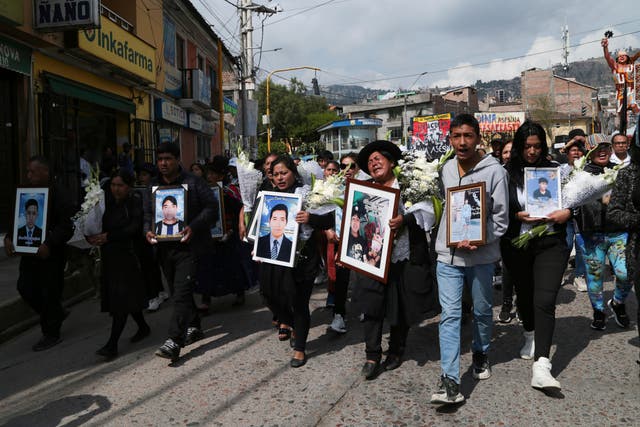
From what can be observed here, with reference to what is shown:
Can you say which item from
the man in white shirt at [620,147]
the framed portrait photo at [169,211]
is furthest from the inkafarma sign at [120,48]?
the man in white shirt at [620,147]

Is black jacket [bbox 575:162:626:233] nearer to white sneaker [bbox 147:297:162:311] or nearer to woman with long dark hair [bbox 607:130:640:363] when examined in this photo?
woman with long dark hair [bbox 607:130:640:363]

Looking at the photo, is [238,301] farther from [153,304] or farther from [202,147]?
[202,147]

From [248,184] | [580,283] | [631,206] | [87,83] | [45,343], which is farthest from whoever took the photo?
[87,83]

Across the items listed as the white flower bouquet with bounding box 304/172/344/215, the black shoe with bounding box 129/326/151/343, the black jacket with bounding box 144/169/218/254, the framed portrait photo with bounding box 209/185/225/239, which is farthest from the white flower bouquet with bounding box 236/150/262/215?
the black shoe with bounding box 129/326/151/343

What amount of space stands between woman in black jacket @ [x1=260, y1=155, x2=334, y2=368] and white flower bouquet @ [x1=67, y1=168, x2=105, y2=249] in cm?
158

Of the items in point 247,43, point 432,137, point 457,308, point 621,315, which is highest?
point 247,43

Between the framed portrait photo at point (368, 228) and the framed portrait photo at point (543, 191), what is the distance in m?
1.05

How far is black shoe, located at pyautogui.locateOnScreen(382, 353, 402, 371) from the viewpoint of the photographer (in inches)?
164

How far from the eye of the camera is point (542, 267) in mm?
3920

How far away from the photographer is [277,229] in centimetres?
445

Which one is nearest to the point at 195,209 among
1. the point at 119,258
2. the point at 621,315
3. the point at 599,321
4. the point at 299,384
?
the point at 119,258

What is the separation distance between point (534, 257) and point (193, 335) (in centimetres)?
314

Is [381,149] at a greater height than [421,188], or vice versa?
[381,149]

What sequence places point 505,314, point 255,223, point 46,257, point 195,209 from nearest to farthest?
point 255,223
point 195,209
point 46,257
point 505,314
